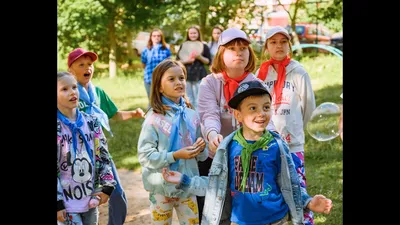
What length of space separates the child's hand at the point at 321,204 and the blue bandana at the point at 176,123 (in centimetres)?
100

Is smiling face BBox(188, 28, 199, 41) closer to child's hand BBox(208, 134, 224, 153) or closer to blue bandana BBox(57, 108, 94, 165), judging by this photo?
child's hand BBox(208, 134, 224, 153)

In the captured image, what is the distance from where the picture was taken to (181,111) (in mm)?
4254

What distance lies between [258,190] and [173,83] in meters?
1.02

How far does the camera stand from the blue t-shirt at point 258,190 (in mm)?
3502

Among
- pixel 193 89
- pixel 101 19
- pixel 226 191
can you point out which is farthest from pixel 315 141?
pixel 101 19

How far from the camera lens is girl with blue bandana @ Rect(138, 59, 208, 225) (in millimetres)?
4105

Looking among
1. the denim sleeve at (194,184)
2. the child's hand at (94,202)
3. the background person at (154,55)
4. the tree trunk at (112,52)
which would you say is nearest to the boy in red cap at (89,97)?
the child's hand at (94,202)

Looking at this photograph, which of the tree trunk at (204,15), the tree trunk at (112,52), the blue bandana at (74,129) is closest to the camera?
the blue bandana at (74,129)

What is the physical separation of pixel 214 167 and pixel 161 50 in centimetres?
754

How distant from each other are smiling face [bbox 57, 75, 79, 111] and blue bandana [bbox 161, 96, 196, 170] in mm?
601

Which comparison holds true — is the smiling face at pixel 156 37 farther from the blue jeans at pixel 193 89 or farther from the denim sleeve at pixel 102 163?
the denim sleeve at pixel 102 163
